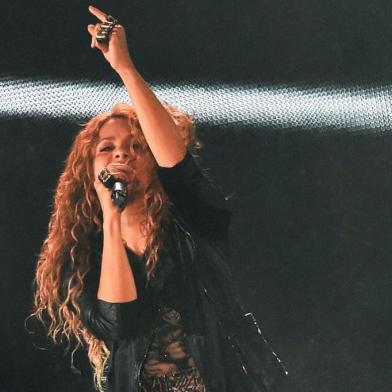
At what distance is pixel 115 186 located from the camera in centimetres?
192

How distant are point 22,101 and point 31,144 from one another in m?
0.15

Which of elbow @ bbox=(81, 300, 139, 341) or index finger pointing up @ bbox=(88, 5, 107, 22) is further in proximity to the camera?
index finger pointing up @ bbox=(88, 5, 107, 22)

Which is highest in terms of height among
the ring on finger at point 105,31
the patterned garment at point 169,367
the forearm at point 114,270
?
the ring on finger at point 105,31

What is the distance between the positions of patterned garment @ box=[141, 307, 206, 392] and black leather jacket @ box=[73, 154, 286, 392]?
0.02 meters

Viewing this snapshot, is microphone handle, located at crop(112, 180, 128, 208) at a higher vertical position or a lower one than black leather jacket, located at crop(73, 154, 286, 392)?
higher

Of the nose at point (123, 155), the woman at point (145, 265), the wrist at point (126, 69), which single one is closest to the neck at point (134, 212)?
the woman at point (145, 265)

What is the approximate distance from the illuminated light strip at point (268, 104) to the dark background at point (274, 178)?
0.09 ft

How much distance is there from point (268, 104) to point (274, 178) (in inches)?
9.2

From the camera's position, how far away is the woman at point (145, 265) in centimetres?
183

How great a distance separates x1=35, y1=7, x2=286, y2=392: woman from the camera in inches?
72.2

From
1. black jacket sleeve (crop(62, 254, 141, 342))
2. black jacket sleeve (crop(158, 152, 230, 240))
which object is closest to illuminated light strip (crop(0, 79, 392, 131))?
black jacket sleeve (crop(158, 152, 230, 240))

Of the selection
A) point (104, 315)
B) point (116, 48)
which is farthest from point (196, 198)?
point (116, 48)

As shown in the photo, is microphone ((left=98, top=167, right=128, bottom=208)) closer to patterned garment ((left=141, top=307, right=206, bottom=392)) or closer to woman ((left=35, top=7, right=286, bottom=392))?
woman ((left=35, top=7, right=286, bottom=392))

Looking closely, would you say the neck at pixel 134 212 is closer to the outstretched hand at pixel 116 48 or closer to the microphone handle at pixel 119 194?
the microphone handle at pixel 119 194
